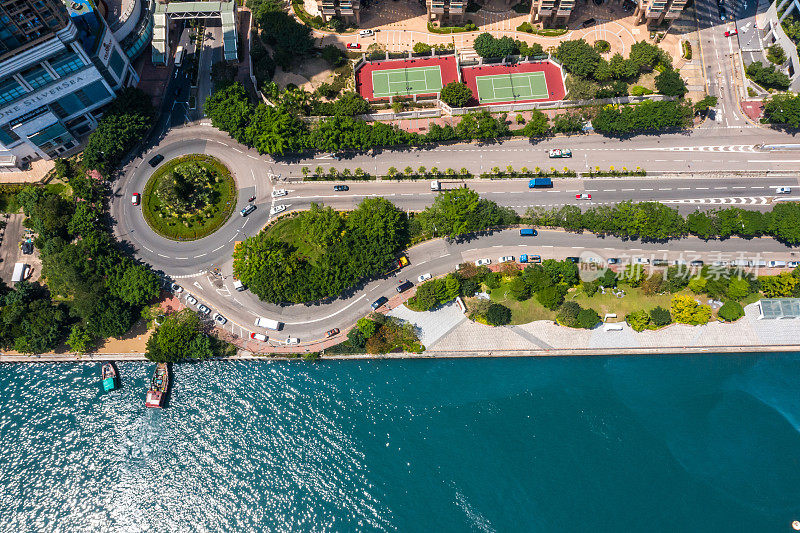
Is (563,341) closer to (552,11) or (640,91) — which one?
(640,91)

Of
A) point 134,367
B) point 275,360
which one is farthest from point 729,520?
point 134,367

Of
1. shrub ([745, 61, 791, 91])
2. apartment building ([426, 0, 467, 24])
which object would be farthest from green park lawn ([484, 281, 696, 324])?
apartment building ([426, 0, 467, 24])

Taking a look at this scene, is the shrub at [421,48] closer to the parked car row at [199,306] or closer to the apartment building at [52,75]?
the apartment building at [52,75]

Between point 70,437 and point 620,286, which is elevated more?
point 620,286

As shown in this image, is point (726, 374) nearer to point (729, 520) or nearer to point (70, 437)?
point (729, 520)

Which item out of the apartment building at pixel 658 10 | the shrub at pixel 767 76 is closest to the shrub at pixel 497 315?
the apartment building at pixel 658 10
